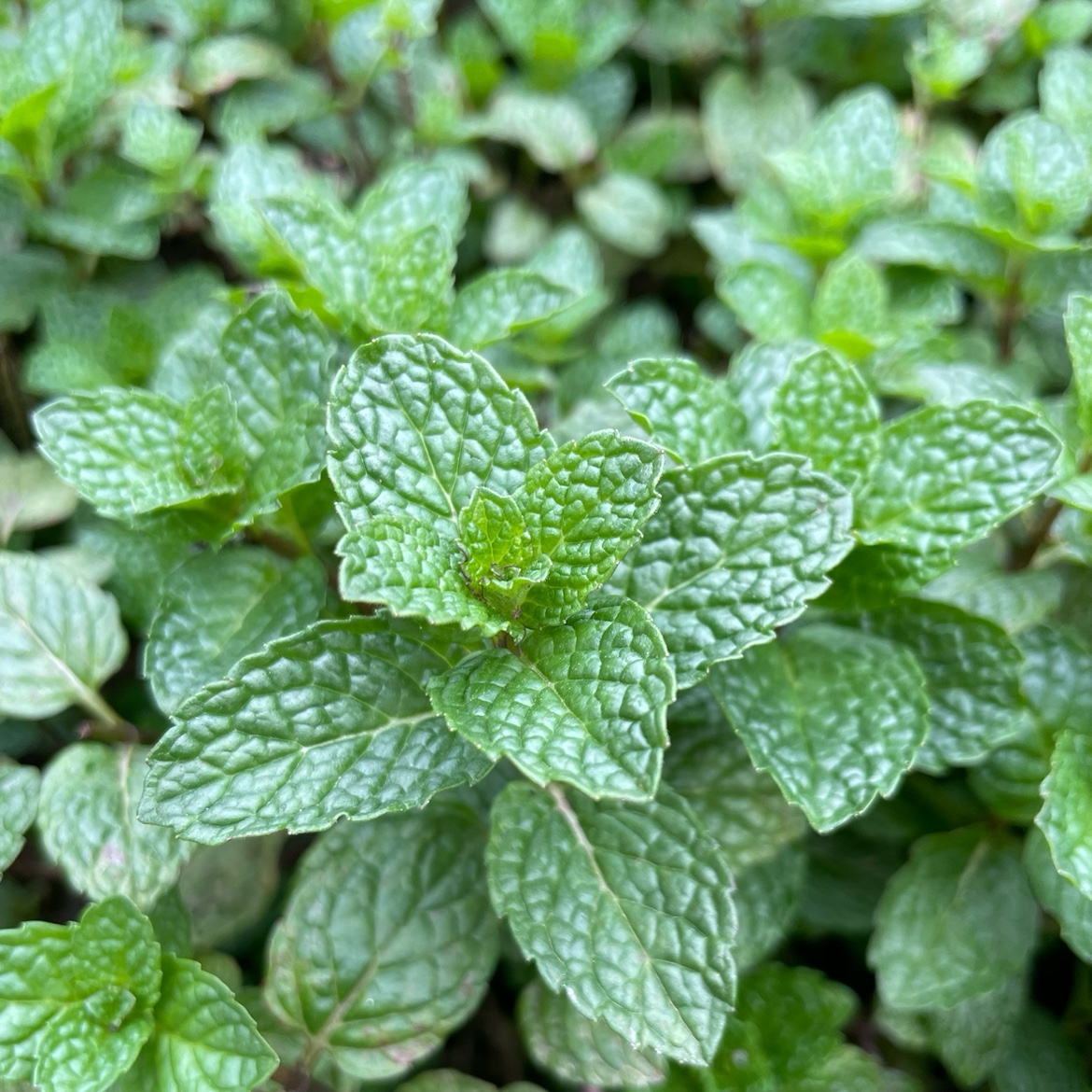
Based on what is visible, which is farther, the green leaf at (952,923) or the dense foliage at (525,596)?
the green leaf at (952,923)

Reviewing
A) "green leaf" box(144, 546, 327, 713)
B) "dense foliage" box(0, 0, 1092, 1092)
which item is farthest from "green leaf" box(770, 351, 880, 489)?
"green leaf" box(144, 546, 327, 713)

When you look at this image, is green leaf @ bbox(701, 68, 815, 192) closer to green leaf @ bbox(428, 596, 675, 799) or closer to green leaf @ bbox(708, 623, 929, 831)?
green leaf @ bbox(708, 623, 929, 831)

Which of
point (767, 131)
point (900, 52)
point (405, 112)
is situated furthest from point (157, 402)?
point (900, 52)

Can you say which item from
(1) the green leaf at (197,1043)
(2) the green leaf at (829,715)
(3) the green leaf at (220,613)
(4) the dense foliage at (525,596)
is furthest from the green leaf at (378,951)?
(2) the green leaf at (829,715)

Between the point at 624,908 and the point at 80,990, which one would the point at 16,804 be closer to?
the point at 80,990

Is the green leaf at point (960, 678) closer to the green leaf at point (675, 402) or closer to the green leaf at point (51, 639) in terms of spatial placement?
the green leaf at point (675, 402)

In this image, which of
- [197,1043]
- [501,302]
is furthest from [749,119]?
[197,1043]

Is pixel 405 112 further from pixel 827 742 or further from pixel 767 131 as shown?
pixel 827 742
